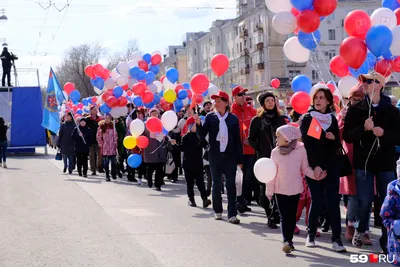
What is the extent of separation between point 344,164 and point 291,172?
694 mm

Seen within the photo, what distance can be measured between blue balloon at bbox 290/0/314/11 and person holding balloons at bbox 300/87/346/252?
157 centimetres

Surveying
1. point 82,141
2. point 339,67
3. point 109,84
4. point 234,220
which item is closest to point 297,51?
point 339,67

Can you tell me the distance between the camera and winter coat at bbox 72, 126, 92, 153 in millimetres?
19875

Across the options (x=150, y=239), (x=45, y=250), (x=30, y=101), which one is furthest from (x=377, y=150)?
(x=30, y=101)

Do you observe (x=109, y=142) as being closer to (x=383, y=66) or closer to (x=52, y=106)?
(x=52, y=106)

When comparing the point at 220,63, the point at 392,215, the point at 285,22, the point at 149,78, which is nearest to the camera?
the point at 392,215

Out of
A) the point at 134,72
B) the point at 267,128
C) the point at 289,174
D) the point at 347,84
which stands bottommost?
the point at 289,174

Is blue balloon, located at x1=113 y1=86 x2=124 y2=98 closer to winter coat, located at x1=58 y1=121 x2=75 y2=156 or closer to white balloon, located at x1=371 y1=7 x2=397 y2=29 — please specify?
winter coat, located at x1=58 y1=121 x2=75 y2=156

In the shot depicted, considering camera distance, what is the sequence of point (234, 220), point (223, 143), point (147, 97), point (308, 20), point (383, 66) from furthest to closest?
point (147, 97)
point (223, 143)
point (234, 220)
point (383, 66)
point (308, 20)

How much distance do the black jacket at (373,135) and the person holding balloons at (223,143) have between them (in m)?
2.70

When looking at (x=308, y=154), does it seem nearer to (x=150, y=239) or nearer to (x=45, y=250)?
(x=150, y=239)

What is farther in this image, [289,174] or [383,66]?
[383,66]

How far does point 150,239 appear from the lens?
30.1 ft

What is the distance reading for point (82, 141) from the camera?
65.4 ft
